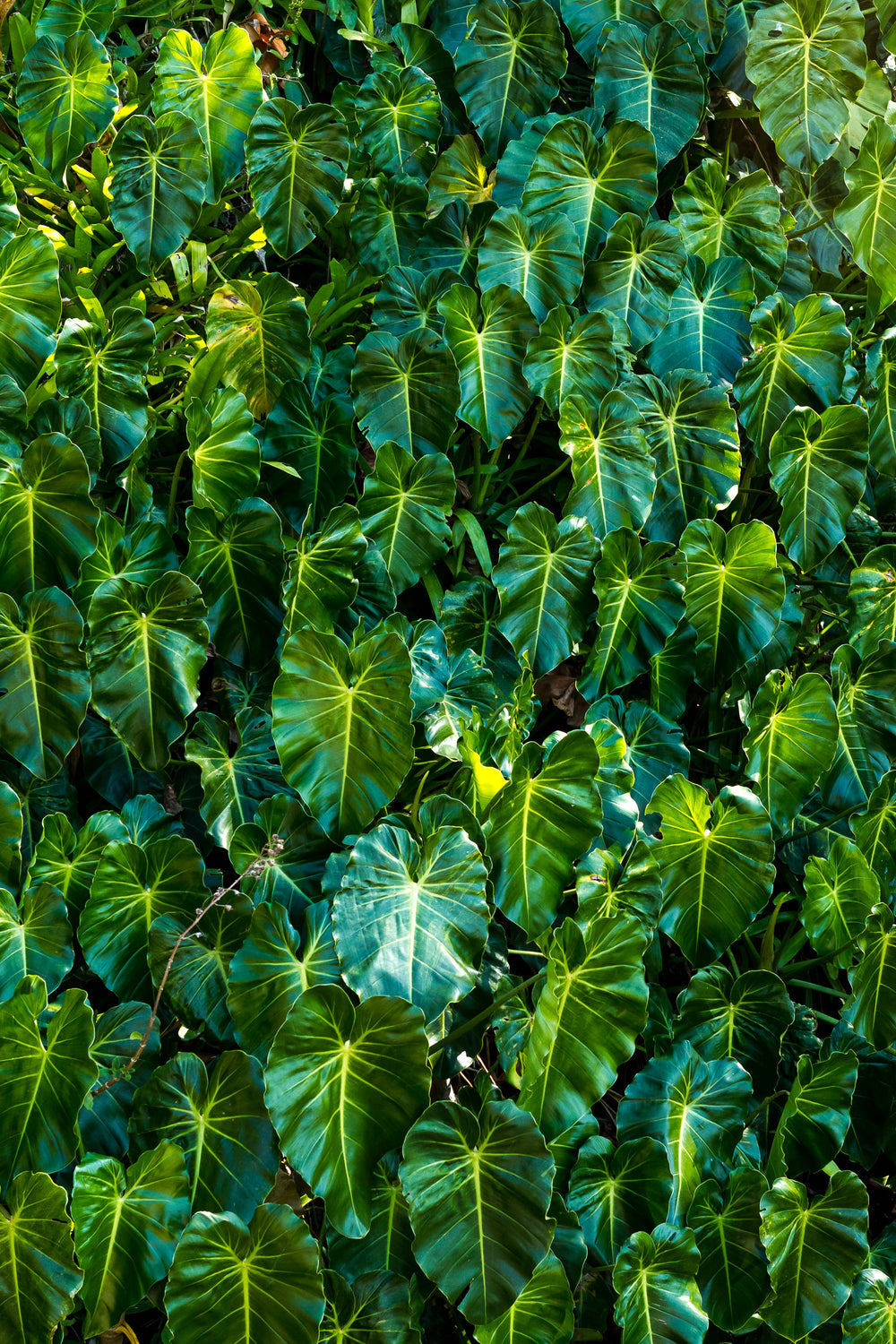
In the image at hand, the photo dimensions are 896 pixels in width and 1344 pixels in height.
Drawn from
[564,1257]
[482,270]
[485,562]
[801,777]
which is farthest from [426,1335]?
[482,270]

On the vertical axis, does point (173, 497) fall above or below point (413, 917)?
above

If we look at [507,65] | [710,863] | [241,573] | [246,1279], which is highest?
[507,65]

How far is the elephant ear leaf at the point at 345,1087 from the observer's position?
47.4 inches

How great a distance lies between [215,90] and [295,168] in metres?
0.18

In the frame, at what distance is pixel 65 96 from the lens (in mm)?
1690

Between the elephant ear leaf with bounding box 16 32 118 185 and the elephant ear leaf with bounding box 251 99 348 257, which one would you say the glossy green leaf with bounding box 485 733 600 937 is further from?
the elephant ear leaf with bounding box 16 32 118 185

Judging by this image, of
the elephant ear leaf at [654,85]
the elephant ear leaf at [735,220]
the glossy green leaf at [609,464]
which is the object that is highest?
the elephant ear leaf at [654,85]

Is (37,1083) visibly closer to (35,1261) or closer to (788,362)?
(35,1261)

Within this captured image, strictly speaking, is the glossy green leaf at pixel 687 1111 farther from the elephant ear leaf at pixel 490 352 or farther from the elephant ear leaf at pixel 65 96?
the elephant ear leaf at pixel 65 96

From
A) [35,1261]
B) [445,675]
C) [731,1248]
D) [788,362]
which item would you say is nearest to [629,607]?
[445,675]

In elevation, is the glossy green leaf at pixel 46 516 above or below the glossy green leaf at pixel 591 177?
below

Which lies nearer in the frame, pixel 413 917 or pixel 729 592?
pixel 413 917

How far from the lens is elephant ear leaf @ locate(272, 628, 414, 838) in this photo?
1.38 m

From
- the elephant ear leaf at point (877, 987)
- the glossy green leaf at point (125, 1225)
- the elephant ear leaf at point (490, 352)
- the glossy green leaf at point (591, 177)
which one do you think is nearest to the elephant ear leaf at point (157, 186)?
the elephant ear leaf at point (490, 352)
